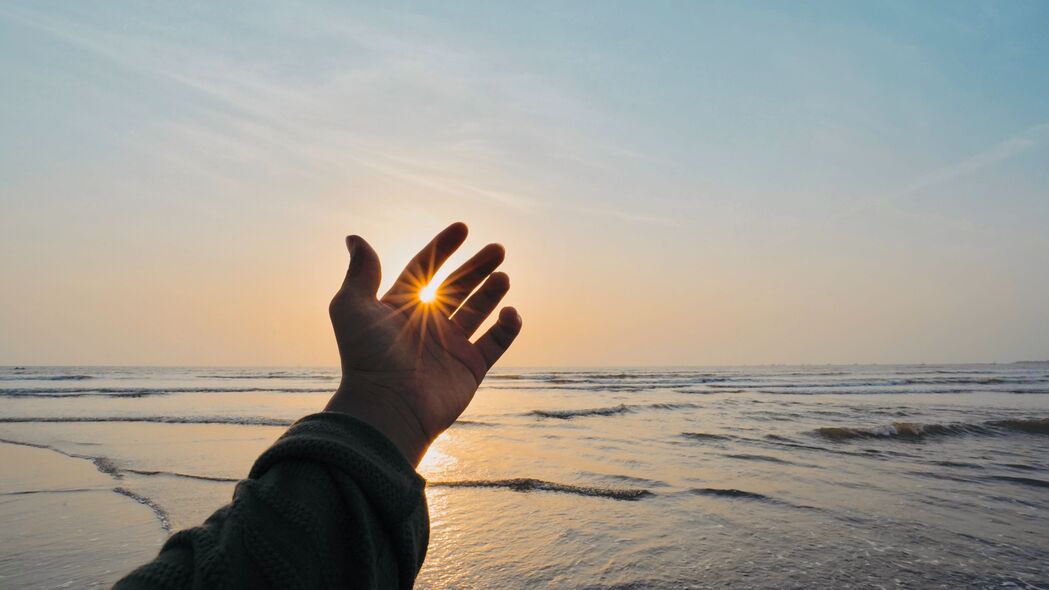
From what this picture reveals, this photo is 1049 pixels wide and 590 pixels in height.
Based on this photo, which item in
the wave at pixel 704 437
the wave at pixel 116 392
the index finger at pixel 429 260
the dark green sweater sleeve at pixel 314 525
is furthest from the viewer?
the wave at pixel 116 392

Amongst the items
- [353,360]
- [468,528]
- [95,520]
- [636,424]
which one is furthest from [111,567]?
[636,424]

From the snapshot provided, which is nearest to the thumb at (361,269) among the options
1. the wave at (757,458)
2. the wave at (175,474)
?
the wave at (175,474)

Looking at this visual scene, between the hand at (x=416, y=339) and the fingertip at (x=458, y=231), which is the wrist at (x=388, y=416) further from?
the fingertip at (x=458, y=231)

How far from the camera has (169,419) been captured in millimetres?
10711

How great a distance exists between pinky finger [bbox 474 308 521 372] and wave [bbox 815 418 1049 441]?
7.02 m

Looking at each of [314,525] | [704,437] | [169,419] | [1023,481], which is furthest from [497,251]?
[169,419]

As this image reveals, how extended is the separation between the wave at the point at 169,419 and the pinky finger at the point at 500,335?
8413 mm

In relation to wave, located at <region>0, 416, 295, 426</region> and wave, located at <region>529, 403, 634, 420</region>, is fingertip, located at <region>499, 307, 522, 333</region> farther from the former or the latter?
wave, located at <region>529, 403, 634, 420</region>

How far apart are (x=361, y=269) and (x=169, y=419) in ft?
35.7

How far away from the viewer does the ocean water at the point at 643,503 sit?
119 inches

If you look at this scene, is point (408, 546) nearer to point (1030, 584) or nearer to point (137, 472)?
point (1030, 584)

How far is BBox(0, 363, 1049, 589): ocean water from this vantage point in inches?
119

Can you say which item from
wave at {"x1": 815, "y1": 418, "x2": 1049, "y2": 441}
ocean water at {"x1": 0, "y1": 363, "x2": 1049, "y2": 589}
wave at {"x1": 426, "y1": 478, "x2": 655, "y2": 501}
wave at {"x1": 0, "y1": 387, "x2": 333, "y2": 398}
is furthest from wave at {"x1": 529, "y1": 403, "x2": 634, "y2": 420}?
wave at {"x1": 0, "y1": 387, "x2": 333, "y2": 398}

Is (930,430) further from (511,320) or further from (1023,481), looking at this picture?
(511,320)
